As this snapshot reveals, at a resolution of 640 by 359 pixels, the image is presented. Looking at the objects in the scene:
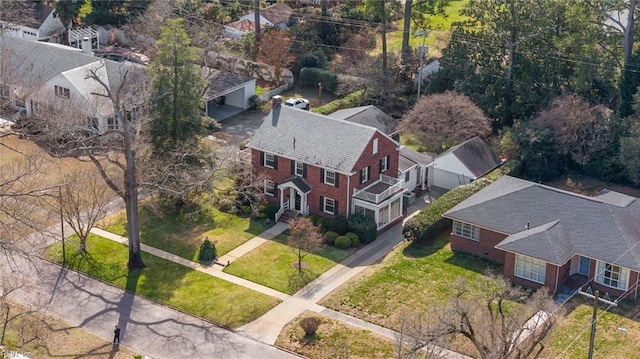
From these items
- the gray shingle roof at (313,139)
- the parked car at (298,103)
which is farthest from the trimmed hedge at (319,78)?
the gray shingle roof at (313,139)

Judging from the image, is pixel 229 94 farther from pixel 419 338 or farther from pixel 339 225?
pixel 419 338

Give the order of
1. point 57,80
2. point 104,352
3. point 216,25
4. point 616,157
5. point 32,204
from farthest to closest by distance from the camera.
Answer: point 216,25 → point 57,80 → point 616,157 → point 32,204 → point 104,352

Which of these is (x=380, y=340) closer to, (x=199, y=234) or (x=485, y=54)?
(x=199, y=234)

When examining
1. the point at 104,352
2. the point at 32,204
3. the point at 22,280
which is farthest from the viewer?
the point at 32,204

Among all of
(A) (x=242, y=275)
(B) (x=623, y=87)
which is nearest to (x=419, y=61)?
(B) (x=623, y=87)

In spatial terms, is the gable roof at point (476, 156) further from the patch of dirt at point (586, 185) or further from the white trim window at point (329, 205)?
the white trim window at point (329, 205)

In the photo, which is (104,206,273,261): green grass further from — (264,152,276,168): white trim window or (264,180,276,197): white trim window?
(264,152,276,168): white trim window

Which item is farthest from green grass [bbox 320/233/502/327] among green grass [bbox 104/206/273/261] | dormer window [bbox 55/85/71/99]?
dormer window [bbox 55/85/71/99]
